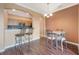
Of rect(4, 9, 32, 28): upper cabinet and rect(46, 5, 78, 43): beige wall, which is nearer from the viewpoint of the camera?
rect(46, 5, 78, 43): beige wall

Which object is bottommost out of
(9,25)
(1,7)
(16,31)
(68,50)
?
(68,50)

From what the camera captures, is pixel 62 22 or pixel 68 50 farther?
pixel 62 22

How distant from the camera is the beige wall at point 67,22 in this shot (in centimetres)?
318

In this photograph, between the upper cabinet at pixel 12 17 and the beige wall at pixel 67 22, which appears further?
the upper cabinet at pixel 12 17

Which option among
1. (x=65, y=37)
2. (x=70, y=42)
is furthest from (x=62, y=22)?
(x=70, y=42)

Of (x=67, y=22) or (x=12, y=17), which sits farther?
(x=12, y=17)

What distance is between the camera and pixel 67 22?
3.25 metres

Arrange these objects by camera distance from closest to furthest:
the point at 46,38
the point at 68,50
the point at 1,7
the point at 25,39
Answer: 1. the point at 68,50
2. the point at 1,7
3. the point at 46,38
4. the point at 25,39

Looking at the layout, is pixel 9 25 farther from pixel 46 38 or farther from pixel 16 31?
pixel 46 38

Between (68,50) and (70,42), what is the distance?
0.39 m

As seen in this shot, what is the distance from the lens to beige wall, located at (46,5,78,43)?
3180mm

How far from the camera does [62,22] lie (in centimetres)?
324

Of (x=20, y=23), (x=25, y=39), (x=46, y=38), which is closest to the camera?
(x=46, y=38)

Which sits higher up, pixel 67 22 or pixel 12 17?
pixel 12 17
